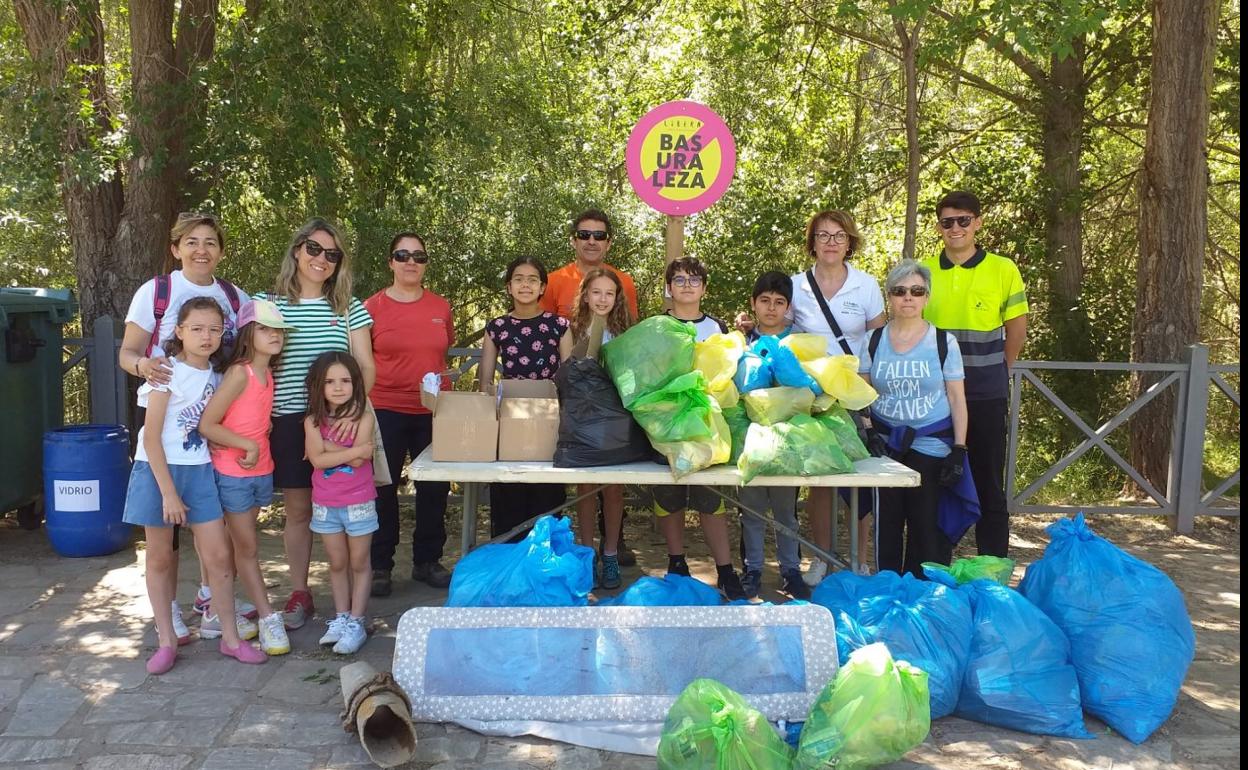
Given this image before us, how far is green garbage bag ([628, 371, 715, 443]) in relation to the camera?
3.93 metres

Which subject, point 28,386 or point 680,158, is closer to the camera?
point 680,158

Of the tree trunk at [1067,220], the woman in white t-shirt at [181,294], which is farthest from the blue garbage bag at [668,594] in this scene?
the tree trunk at [1067,220]

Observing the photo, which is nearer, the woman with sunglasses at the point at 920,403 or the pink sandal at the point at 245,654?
the pink sandal at the point at 245,654

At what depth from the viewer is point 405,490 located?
7.86m

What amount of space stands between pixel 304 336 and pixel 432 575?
1.51m

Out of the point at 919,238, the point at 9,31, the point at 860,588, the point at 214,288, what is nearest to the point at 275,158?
the point at 214,288

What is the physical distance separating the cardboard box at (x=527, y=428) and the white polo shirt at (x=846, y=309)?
137 cm

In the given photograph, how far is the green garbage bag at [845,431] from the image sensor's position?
13.6ft

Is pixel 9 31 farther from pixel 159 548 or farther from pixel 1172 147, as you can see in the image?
pixel 1172 147

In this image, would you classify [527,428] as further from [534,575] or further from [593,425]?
[534,575]

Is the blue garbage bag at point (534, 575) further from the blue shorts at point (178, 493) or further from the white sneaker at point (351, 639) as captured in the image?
the blue shorts at point (178, 493)

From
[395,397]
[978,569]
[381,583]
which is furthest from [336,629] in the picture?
[978,569]

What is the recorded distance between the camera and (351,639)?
13.6 feet

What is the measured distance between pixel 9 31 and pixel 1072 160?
9.54m
